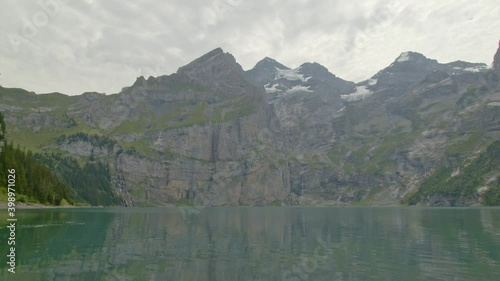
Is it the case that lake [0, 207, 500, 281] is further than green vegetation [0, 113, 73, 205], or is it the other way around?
green vegetation [0, 113, 73, 205]

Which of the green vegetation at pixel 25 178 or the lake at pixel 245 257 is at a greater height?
the green vegetation at pixel 25 178

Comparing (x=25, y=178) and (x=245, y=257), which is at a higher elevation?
(x=25, y=178)

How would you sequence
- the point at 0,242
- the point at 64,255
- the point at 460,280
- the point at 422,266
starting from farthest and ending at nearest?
the point at 0,242 < the point at 64,255 < the point at 422,266 < the point at 460,280

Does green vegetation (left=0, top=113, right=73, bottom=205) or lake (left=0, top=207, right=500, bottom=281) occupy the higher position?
green vegetation (left=0, top=113, right=73, bottom=205)

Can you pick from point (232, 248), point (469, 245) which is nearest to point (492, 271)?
point (469, 245)

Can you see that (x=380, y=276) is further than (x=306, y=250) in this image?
No

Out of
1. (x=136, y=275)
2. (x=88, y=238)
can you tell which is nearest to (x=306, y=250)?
(x=136, y=275)

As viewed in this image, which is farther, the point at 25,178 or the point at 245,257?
the point at 25,178

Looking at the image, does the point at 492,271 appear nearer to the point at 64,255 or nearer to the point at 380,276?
the point at 380,276

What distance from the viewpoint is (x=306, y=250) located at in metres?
60.5

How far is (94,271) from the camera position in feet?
136

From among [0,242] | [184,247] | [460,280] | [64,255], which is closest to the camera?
[460,280]

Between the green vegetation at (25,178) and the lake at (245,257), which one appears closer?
the lake at (245,257)

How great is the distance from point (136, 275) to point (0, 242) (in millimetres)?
28747
